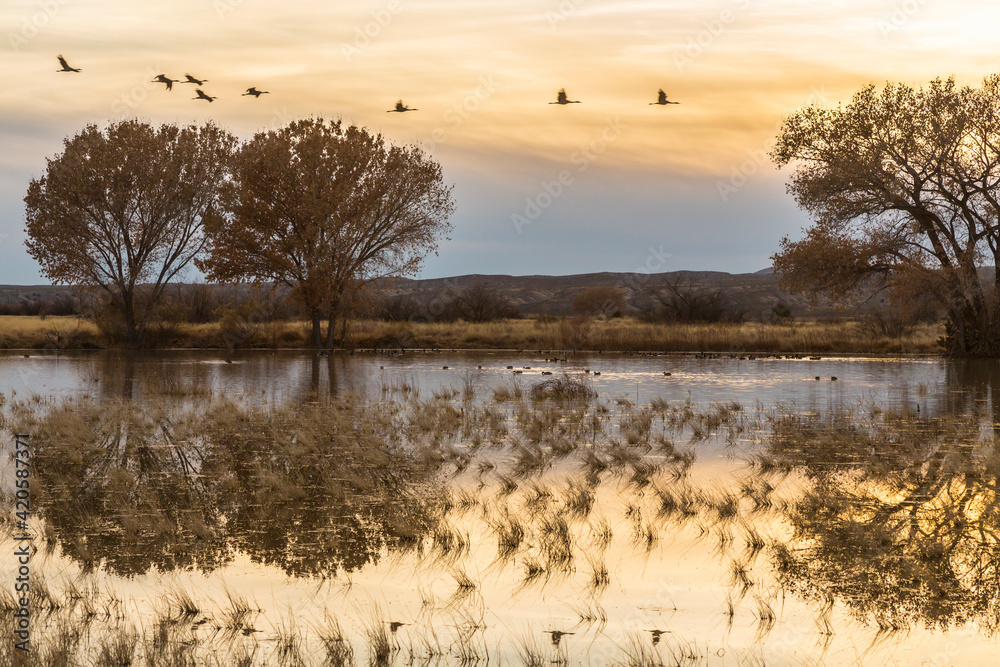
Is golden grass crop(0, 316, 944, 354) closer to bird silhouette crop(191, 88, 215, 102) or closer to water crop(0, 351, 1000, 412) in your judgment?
water crop(0, 351, 1000, 412)

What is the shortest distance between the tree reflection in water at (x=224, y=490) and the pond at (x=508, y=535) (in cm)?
5

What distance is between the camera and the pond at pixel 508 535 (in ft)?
19.5

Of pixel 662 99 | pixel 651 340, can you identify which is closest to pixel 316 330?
pixel 651 340

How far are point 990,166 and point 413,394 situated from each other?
90.3 feet

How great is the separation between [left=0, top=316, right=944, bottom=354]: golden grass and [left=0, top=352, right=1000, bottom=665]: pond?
26640mm

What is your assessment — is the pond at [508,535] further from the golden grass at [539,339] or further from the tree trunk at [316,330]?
the tree trunk at [316,330]

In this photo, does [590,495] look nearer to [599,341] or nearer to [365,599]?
[365,599]

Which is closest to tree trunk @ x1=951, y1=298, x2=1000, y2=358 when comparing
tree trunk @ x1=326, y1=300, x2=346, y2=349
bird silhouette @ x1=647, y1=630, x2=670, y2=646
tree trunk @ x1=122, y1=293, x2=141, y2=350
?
tree trunk @ x1=326, y1=300, x2=346, y2=349

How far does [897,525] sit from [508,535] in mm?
3633

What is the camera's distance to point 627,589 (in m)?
6.99

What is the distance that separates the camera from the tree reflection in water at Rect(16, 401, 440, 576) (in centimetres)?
793

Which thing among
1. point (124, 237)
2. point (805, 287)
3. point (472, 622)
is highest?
point (124, 237)

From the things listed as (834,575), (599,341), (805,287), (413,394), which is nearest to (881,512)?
(834,575)

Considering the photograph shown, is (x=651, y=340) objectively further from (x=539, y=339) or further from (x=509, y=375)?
(x=509, y=375)
